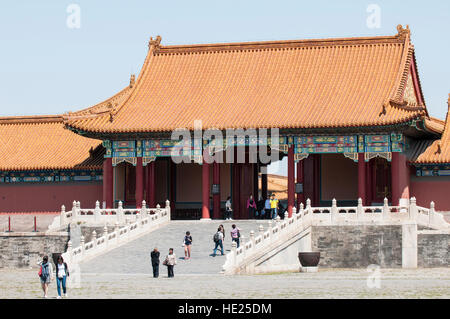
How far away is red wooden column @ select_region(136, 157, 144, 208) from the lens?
5303 centimetres

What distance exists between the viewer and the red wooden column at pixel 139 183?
174ft

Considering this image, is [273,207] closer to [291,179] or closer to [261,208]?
[291,179]

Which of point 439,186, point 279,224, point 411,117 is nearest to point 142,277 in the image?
point 279,224

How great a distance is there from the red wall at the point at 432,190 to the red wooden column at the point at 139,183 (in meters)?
12.7

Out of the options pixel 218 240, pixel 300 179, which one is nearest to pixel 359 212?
pixel 218 240

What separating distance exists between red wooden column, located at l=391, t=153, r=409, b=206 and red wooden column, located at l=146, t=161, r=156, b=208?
11.8 m

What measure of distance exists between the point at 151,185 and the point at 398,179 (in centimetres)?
1226

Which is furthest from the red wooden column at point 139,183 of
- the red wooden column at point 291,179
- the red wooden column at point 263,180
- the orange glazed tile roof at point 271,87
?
the red wooden column at point 291,179

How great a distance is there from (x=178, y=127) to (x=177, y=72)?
5.94 metres

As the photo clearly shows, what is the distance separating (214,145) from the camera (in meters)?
52.6

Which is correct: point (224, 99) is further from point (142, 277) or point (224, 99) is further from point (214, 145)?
point (142, 277)

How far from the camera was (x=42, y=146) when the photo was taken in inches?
2365

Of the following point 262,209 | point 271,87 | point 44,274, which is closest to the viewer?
point 44,274
